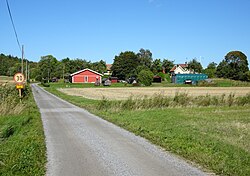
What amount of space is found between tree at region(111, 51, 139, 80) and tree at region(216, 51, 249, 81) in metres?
36.0

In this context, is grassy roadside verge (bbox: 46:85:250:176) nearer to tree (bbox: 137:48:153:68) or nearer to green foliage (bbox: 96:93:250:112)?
green foliage (bbox: 96:93:250:112)

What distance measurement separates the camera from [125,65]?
131 metres

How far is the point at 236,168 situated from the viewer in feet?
24.0

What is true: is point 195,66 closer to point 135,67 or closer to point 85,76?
point 135,67

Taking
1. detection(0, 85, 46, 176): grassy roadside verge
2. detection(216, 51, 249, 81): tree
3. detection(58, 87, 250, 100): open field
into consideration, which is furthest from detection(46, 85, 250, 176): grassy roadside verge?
detection(216, 51, 249, 81): tree

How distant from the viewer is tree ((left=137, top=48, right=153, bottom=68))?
14812 cm

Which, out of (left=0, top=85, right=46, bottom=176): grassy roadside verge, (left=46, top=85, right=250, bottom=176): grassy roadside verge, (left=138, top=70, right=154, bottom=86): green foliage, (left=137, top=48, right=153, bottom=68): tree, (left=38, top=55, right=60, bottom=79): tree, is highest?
(left=137, top=48, right=153, bottom=68): tree

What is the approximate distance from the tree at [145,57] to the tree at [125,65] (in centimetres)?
1359

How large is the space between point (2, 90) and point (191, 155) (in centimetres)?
1829

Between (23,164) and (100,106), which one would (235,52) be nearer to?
(100,106)

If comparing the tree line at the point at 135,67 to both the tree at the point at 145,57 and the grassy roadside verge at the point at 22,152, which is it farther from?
the grassy roadside verge at the point at 22,152

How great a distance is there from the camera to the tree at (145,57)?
14812cm

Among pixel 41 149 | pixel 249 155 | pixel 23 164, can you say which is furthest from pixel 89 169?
pixel 249 155

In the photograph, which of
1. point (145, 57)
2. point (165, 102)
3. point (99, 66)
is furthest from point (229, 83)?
point (165, 102)
